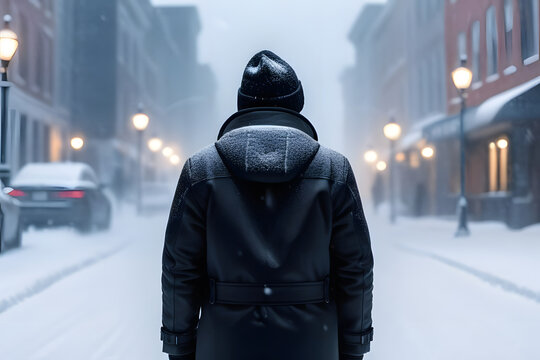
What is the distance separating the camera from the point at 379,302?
26.4 ft

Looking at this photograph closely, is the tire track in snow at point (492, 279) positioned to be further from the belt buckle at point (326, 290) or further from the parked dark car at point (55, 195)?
the parked dark car at point (55, 195)

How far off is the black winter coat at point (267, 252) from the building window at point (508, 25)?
12.6 metres

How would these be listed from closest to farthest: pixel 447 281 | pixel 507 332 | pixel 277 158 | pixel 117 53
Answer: pixel 277 158 < pixel 507 332 < pixel 447 281 < pixel 117 53

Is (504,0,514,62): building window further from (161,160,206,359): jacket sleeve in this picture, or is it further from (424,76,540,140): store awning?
(161,160,206,359): jacket sleeve

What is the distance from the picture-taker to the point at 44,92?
32062 mm

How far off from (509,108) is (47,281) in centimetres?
1054

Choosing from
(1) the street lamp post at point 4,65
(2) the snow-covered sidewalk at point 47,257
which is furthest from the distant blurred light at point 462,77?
(1) the street lamp post at point 4,65

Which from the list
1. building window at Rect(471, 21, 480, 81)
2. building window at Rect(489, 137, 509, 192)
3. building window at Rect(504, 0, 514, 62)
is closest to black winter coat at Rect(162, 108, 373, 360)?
building window at Rect(504, 0, 514, 62)

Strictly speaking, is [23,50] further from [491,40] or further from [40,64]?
[491,40]

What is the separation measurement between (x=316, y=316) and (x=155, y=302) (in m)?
5.89

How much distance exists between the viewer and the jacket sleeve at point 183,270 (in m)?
2.50

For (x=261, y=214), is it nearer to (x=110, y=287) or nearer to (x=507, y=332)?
(x=507, y=332)

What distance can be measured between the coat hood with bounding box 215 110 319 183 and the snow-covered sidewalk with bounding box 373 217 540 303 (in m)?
6.67

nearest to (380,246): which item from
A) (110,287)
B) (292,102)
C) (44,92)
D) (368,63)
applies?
(110,287)
